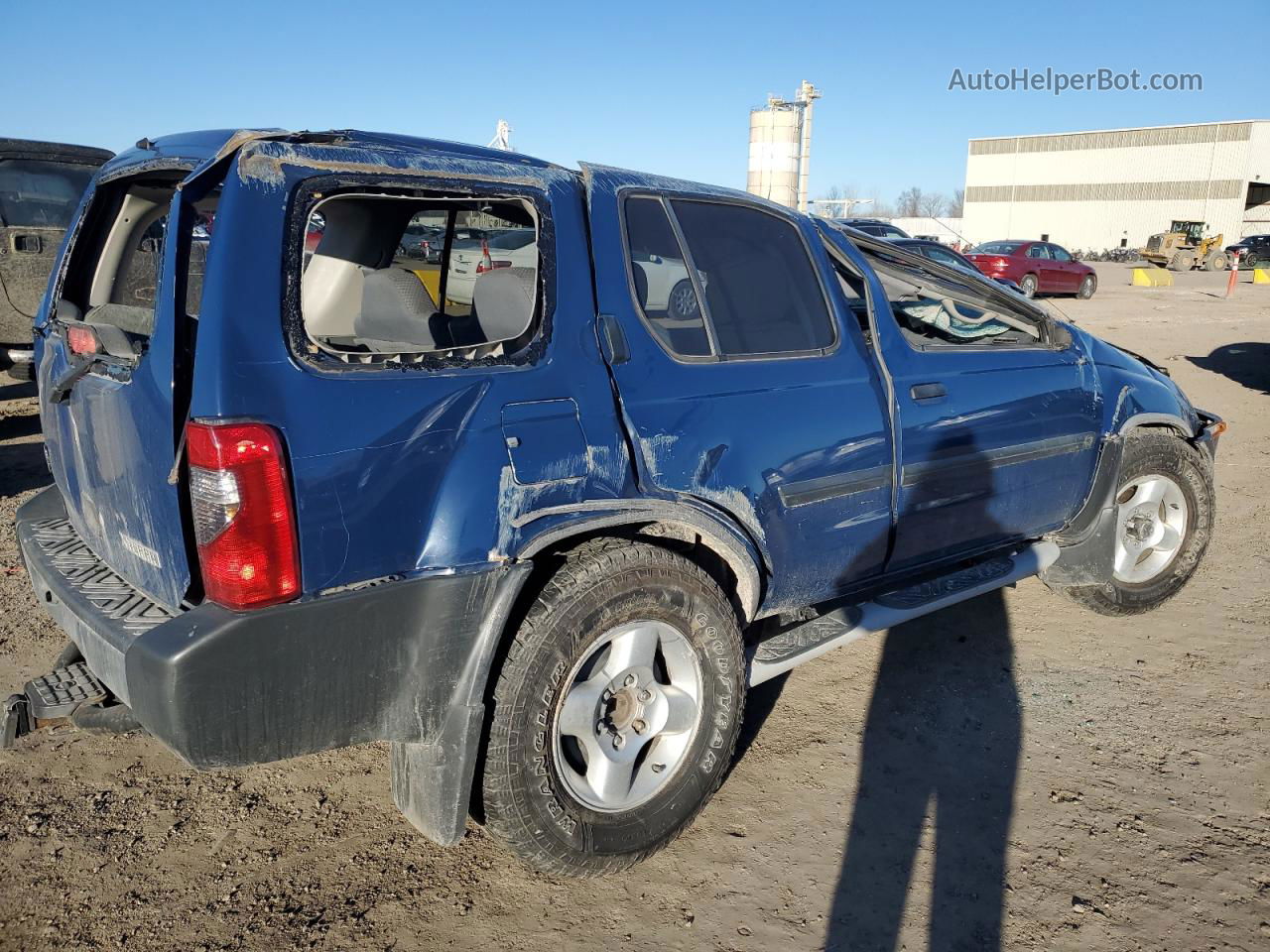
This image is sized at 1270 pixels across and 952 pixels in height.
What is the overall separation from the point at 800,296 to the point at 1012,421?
1097 millimetres

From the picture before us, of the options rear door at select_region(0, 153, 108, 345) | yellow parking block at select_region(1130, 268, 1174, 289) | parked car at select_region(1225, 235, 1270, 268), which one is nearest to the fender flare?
rear door at select_region(0, 153, 108, 345)

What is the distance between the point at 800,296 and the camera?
3172 mm

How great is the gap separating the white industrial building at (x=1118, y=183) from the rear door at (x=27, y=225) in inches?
2520

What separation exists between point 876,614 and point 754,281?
1.26 m

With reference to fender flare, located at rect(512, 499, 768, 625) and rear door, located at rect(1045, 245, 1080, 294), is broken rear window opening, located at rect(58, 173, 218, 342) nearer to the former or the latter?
fender flare, located at rect(512, 499, 768, 625)

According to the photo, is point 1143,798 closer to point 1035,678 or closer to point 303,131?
point 1035,678

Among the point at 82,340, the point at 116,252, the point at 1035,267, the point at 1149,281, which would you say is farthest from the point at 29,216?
the point at 1149,281

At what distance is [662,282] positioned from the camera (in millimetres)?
2900

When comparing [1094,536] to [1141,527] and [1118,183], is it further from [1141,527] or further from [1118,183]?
[1118,183]

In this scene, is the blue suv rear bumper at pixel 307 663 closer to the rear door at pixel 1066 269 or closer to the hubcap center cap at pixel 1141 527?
the hubcap center cap at pixel 1141 527

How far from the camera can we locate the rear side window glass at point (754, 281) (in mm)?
2949

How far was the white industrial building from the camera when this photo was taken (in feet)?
186

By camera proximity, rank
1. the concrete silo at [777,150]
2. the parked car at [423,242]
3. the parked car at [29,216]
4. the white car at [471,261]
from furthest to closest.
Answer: the concrete silo at [777,150], the parked car at [29,216], the parked car at [423,242], the white car at [471,261]

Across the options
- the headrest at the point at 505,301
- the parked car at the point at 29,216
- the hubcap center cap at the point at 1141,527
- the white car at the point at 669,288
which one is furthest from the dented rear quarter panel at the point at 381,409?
the parked car at the point at 29,216
